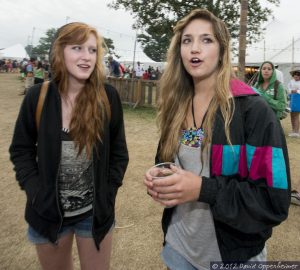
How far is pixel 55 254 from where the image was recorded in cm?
203

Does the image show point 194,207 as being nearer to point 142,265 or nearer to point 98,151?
point 98,151

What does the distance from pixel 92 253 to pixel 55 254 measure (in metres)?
0.24

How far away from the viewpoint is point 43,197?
1.90 m

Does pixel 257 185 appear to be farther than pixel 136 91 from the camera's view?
No

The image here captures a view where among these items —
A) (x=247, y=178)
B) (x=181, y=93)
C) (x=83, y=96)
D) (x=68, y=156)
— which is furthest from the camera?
(x=83, y=96)

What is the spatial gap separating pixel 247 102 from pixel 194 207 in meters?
0.59

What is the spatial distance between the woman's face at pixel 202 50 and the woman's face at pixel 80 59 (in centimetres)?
71

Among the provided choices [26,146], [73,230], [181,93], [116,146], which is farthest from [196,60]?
[73,230]

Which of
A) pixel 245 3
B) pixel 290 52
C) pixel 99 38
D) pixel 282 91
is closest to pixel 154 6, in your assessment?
pixel 290 52

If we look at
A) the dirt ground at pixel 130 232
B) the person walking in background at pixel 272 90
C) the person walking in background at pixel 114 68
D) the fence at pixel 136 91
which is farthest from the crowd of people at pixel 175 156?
the person walking in background at pixel 114 68

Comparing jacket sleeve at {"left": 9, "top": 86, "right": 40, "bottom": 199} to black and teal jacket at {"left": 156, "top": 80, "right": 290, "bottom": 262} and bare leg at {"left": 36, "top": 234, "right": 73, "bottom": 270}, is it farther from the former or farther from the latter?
black and teal jacket at {"left": 156, "top": 80, "right": 290, "bottom": 262}

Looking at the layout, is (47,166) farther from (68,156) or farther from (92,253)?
(92,253)

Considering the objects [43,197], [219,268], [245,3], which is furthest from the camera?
[245,3]

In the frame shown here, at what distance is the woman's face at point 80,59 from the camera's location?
2.00m
